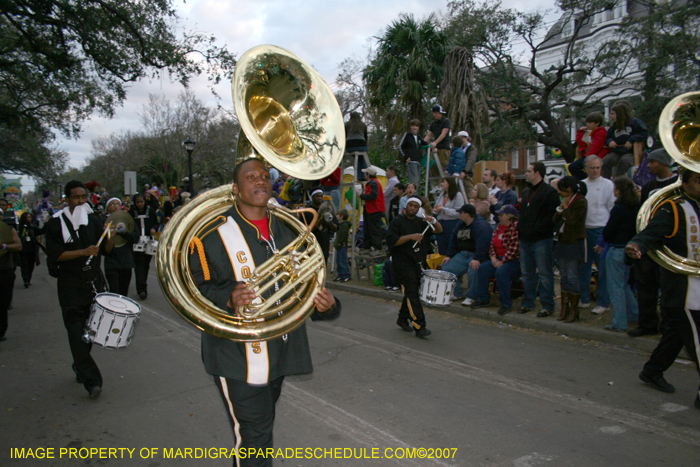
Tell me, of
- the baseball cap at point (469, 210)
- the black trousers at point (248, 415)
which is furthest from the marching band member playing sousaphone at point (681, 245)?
the baseball cap at point (469, 210)

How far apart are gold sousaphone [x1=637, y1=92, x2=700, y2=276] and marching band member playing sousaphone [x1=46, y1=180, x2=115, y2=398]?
5.23 m

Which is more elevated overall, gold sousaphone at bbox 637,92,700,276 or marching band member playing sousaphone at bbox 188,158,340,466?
gold sousaphone at bbox 637,92,700,276

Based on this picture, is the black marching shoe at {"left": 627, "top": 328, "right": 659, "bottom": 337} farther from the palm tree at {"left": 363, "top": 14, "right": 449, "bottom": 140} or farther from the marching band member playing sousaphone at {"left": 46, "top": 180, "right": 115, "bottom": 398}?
the palm tree at {"left": 363, "top": 14, "right": 449, "bottom": 140}

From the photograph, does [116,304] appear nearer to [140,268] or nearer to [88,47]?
[140,268]

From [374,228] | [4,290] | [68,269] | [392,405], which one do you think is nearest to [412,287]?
[392,405]

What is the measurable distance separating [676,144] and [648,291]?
2555 millimetres

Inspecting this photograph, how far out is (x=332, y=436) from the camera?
3.80 m

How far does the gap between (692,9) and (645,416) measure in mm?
17210

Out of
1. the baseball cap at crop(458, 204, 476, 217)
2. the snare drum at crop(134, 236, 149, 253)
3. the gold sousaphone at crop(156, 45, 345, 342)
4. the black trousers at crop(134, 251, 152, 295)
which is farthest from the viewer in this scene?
the black trousers at crop(134, 251, 152, 295)

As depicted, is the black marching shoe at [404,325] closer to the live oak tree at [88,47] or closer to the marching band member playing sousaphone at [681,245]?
the marching band member playing sousaphone at [681,245]

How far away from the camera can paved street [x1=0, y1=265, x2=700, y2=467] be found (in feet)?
11.8

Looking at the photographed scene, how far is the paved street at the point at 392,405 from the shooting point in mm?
3586

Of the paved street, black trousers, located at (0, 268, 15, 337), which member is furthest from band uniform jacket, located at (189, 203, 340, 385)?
black trousers, located at (0, 268, 15, 337)

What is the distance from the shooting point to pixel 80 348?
185 inches
